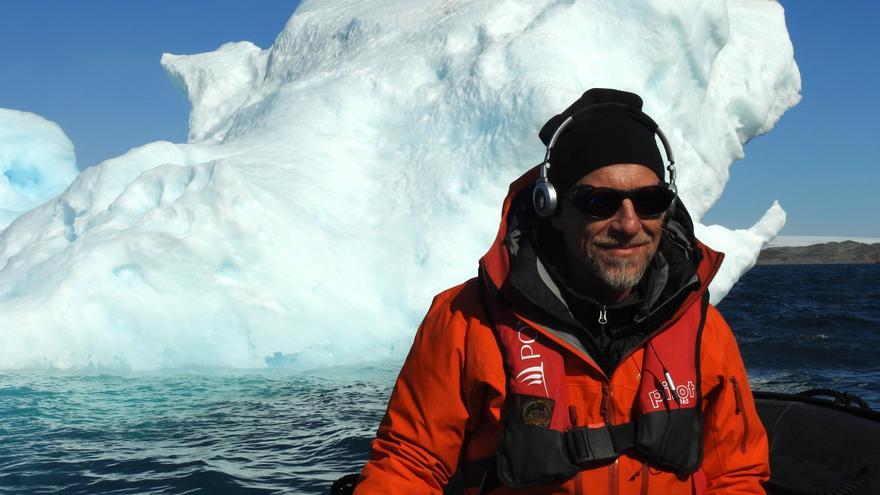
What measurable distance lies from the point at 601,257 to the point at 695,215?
387 inches

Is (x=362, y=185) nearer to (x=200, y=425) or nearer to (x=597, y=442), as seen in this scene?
(x=200, y=425)

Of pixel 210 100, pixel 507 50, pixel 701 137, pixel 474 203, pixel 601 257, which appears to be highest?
pixel 210 100

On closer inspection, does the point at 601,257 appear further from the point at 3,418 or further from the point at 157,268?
the point at 157,268

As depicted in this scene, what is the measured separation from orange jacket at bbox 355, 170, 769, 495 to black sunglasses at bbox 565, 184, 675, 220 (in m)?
0.25

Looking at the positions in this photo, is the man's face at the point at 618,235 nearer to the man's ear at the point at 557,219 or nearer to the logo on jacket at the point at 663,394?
the man's ear at the point at 557,219

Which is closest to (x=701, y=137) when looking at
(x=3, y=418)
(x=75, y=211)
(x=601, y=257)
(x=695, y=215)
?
(x=695, y=215)

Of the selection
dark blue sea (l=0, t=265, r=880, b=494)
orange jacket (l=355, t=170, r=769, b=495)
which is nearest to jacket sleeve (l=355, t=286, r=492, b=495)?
orange jacket (l=355, t=170, r=769, b=495)

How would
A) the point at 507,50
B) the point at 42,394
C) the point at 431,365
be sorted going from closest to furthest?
the point at 431,365
the point at 42,394
the point at 507,50

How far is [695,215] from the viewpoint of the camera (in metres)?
11.4

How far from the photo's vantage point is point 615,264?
2119mm

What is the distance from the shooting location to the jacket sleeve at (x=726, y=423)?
88.6 inches

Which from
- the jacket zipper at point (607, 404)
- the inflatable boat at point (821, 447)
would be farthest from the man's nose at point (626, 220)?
the inflatable boat at point (821, 447)

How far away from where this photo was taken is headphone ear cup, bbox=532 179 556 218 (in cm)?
210

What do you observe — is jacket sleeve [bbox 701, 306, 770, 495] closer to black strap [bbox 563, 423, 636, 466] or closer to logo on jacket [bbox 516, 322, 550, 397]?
black strap [bbox 563, 423, 636, 466]
